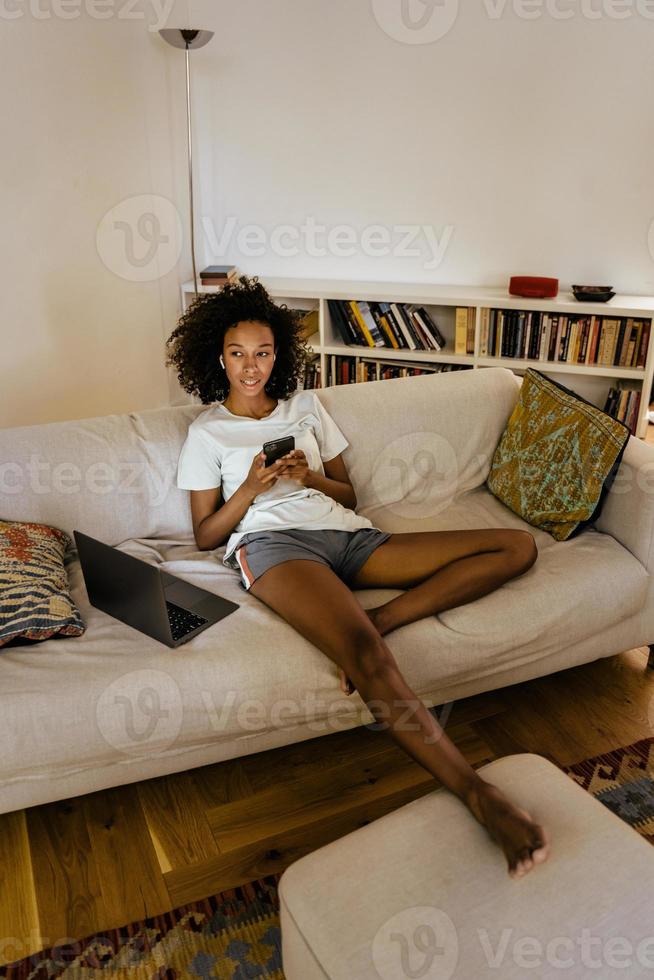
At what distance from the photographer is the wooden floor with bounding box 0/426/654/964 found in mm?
1513

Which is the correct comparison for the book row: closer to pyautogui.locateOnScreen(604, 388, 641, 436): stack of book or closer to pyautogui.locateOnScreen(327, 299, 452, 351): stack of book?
pyautogui.locateOnScreen(327, 299, 452, 351): stack of book

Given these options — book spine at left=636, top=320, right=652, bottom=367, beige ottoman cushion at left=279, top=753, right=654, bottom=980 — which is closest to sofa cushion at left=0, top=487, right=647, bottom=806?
beige ottoman cushion at left=279, top=753, right=654, bottom=980

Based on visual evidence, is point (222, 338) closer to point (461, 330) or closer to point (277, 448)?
point (277, 448)

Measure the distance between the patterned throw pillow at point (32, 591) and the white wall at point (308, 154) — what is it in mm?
1390

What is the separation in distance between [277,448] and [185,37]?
2.43 meters

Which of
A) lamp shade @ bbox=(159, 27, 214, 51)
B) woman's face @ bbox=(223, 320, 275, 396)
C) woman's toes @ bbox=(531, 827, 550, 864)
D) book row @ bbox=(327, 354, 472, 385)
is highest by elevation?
lamp shade @ bbox=(159, 27, 214, 51)

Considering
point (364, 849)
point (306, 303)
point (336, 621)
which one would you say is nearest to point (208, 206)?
point (306, 303)

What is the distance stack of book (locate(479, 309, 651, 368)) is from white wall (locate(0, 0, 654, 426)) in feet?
1.15

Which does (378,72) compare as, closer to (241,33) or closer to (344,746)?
(241,33)

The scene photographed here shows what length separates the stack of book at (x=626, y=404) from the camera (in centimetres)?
335

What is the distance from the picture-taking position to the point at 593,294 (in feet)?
10.9

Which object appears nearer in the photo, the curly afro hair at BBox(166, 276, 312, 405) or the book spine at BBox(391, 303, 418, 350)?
the curly afro hair at BBox(166, 276, 312, 405)

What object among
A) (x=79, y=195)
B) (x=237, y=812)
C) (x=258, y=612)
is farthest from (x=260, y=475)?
(x=79, y=195)

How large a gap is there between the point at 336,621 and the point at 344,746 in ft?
1.50
